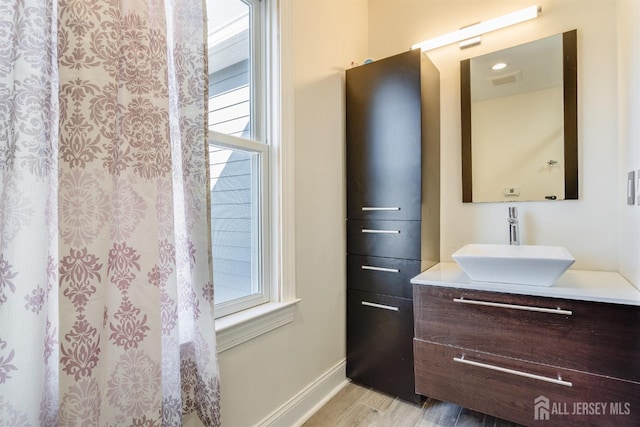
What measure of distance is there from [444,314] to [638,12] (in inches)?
58.3

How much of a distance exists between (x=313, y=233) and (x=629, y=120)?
1.58m

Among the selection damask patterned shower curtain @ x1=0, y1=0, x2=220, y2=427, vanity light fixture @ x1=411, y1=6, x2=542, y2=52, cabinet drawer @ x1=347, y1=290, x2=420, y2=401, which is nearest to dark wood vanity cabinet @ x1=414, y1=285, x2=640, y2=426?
cabinet drawer @ x1=347, y1=290, x2=420, y2=401

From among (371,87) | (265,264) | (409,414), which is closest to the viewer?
(265,264)

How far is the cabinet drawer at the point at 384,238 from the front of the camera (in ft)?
5.85

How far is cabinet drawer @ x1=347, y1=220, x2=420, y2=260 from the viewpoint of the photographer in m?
1.78

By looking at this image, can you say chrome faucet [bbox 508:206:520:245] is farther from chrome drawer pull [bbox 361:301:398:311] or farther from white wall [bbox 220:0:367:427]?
white wall [bbox 220:0:367:427]

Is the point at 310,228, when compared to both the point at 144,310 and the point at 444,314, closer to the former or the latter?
the point at 444,314

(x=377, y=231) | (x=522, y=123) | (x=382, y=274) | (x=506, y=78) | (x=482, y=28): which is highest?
(x=482, y=28)

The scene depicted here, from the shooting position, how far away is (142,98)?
2.95 feet

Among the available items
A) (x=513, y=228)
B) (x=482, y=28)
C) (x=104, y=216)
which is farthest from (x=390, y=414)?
(x=482, y=28)

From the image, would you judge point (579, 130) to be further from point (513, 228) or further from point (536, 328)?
point (536, 328)

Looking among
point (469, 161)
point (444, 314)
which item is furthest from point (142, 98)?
point (469, 161)

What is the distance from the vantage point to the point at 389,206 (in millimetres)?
1862

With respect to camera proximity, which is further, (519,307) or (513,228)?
(513,228)
